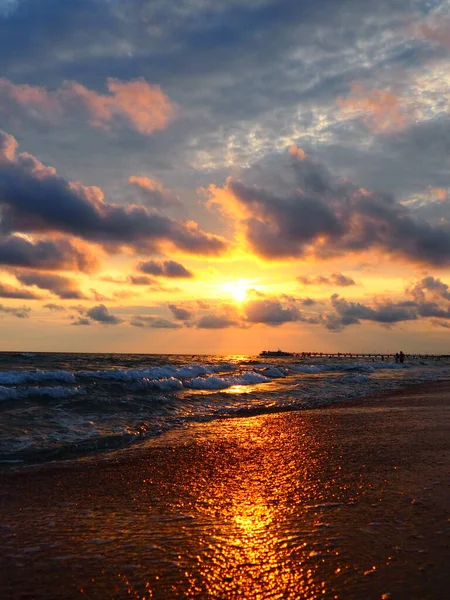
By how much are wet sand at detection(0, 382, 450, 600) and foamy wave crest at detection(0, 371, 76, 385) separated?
18.5 meters

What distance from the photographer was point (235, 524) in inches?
212

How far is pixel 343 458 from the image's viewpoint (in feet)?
28.9

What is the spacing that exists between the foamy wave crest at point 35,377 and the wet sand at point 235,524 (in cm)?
1851

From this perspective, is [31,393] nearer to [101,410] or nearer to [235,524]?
[101,410]

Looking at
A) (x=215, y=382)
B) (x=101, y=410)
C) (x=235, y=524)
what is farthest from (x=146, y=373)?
(x=235, y=524)

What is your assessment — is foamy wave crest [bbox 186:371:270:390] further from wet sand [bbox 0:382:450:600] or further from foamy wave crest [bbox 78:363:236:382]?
wet sand [bbox 0:382:450:600]

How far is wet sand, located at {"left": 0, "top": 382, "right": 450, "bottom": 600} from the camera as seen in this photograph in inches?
157

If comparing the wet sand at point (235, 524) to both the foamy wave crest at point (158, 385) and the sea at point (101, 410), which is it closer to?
the sea at point (101, 410)

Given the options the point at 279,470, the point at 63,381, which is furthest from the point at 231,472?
the point at 63,381

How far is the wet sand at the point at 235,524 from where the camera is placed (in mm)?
3992

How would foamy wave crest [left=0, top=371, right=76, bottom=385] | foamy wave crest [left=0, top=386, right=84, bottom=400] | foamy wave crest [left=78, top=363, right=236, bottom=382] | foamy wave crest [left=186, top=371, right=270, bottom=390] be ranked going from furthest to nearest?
1. foamy wave crest [left=78, top=363, right=236, bottom=382]
2. foamy wave crest [left=186, top=371, right=270, bottom=390]
3. foamy wave crest [left=0, top=371, right=76, bottom=385]
4. foamy wave crest [left=0, top=386, right=84, bottom=400]

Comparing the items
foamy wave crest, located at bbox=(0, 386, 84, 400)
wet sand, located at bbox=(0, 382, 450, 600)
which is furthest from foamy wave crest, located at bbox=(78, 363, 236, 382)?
wet sand, located at bbox=(0, 382, 450, 600)

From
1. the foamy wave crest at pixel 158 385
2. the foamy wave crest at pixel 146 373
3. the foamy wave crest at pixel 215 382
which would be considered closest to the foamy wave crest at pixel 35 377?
the foamy wave crest at pixel 146 373

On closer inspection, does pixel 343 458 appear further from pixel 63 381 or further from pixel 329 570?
pixel 63 381
